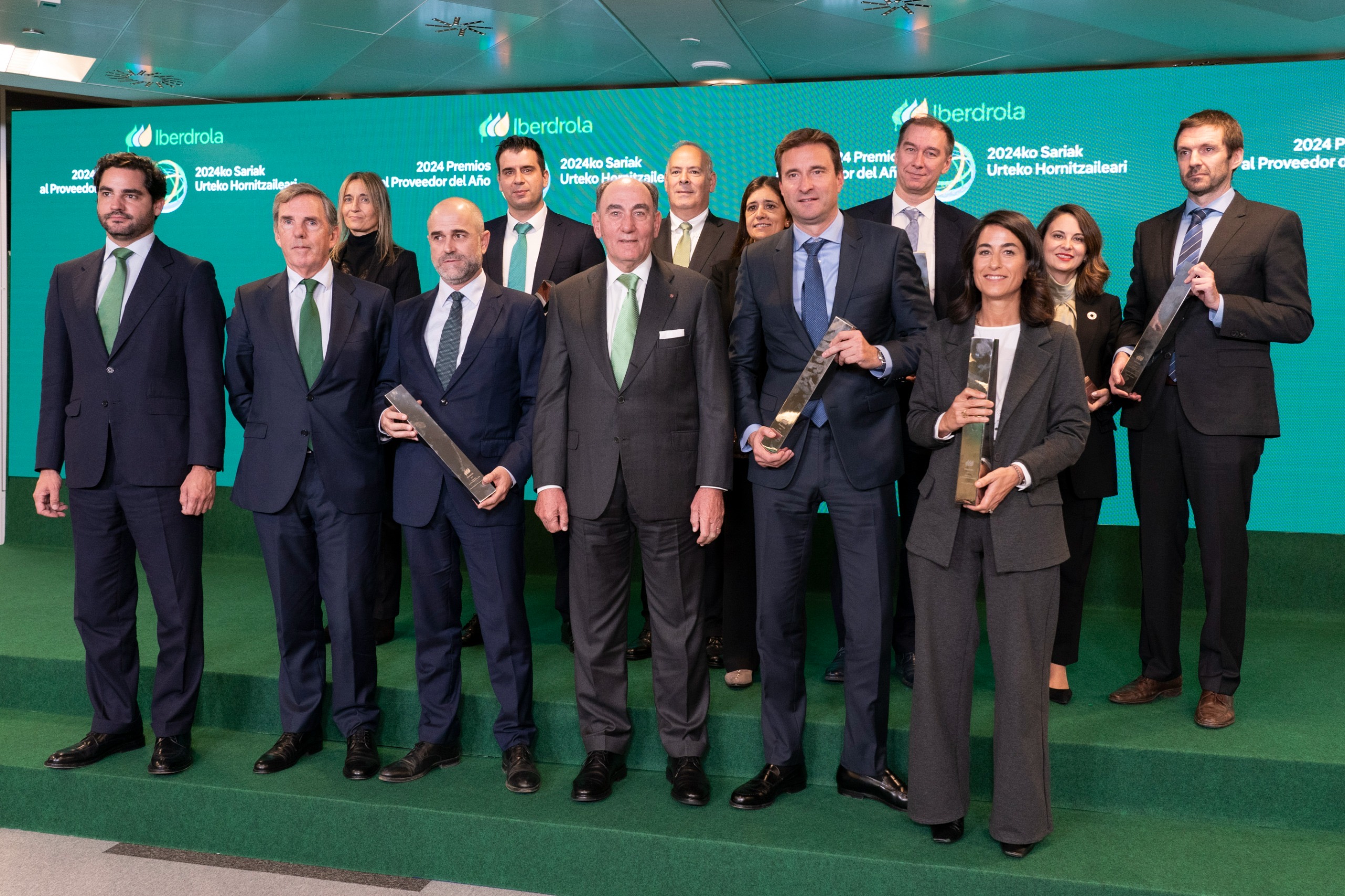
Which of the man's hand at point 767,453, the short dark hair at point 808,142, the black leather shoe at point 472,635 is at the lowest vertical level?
the black leather shoe at point 472,635

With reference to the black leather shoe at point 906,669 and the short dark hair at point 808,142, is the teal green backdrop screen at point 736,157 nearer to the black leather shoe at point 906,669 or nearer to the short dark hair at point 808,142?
the black leather shoe at point 906,669

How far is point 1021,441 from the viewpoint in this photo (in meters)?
2.53

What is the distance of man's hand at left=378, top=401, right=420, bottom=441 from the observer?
299cm

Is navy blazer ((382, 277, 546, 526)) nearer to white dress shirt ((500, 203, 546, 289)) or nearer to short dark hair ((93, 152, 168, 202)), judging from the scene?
white dress shirt ((500, 203, 546, 289))

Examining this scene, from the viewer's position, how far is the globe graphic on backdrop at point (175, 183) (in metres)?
6.14

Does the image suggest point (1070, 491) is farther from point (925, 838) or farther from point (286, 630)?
point (286, 630)

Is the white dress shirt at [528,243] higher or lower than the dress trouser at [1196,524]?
higher

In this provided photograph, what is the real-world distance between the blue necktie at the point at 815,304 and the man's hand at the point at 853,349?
0.17m

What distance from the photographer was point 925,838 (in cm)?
271

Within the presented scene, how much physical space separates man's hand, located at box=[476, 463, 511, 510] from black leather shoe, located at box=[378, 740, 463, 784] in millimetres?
828

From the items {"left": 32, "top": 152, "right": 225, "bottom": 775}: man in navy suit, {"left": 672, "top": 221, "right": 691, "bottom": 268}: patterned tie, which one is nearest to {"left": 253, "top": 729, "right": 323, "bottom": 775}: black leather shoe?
{"left": 32, "top": 152, "right": 225, "bottom": 775}: man in navy suit

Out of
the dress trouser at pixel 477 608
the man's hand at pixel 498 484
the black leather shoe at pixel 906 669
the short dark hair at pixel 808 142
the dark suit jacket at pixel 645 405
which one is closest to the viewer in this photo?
the short dark hair at pixel 808 142

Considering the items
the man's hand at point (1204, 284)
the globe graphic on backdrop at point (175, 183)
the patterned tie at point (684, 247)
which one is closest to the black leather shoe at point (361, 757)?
the patterned tie at point (684, 247)

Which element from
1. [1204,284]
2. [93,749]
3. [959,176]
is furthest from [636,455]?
[959,176]
